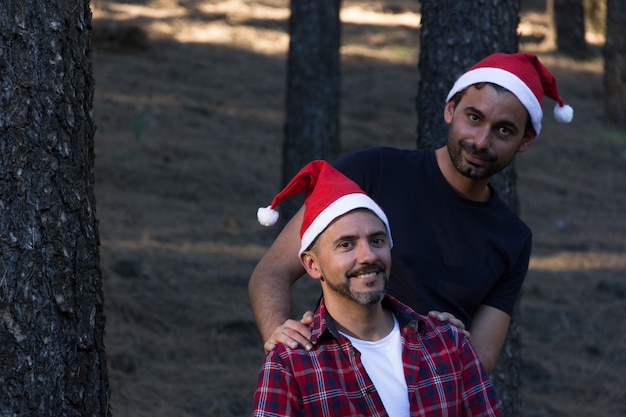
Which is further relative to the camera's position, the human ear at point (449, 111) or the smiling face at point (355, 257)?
the human ear at point (449, 111)

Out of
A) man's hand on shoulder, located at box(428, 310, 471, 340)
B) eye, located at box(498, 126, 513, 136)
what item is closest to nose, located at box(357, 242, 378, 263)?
man's hand on shoulder, located at box(428, 310, 471, 340)

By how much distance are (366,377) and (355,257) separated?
383 millimetres

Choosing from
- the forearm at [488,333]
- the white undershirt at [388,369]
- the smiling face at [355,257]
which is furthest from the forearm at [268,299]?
the forearm at [488,333]

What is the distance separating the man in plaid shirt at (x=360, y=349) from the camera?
3.09 m

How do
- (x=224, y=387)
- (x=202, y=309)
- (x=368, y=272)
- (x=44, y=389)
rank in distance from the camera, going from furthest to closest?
(x=202, y=309)
(x=224, y=387)
(x=44, y=389)
(x=368, y=272)

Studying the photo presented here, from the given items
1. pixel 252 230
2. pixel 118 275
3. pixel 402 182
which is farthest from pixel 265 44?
pixel 402 182

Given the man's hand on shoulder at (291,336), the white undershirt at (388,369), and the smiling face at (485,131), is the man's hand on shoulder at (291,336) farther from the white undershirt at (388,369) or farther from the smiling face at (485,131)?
the smiling face at (485,131)

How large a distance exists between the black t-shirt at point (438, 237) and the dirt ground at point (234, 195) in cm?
296

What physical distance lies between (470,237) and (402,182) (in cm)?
33

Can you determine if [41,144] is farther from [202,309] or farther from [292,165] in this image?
[292,165]

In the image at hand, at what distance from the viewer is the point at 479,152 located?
11.9ft

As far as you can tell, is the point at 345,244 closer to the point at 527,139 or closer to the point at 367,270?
the point at 367,270

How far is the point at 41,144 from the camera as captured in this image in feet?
10.9

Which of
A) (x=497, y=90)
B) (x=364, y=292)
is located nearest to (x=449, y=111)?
(x=497, y=90)
